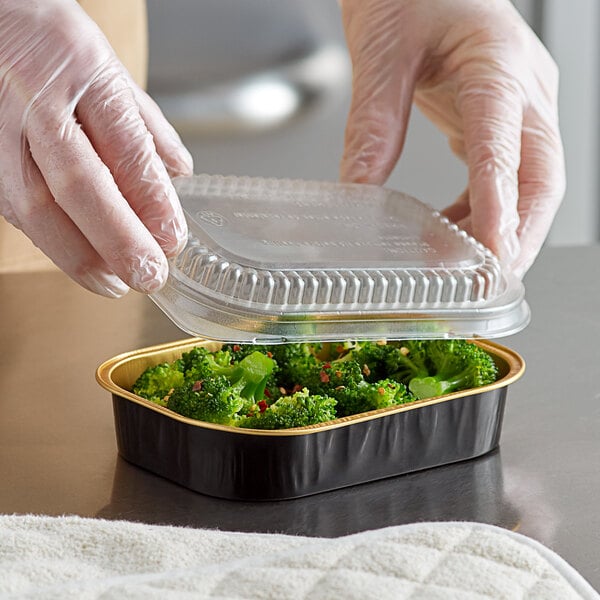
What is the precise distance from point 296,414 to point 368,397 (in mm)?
98

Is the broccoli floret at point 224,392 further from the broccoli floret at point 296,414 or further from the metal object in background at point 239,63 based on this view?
the metal object in background at point 239,63

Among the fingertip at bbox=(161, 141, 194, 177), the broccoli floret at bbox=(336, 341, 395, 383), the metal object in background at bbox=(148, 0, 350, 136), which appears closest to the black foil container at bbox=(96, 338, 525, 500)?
the broccoli floret at bbox=(336, 341, 395, 383)

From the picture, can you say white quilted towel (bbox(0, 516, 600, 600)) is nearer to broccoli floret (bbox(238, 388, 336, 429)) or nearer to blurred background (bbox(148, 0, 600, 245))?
broccoli floret (bbox(238, 388, 336, 429))

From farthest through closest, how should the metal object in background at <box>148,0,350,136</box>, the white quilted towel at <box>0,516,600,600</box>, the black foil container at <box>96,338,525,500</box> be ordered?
the metal object in background at <box>148,0,350,136</box> < the black foil container at <box>96,338,525,500</box> < the white quilted towel at <box>0,516,600,600</box>

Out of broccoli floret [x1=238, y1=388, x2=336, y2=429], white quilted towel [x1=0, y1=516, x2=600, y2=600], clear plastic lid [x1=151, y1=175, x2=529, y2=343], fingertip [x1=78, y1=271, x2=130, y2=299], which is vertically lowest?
white quilted towel [x1=0, y1=516, x2=600, y2=600]

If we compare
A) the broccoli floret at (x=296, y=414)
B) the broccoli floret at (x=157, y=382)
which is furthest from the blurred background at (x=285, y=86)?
the broccoli floret at (x=296, y=414)

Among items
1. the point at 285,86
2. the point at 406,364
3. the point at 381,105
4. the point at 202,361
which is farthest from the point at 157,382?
the point at 285,86

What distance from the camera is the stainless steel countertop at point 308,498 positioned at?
98cm

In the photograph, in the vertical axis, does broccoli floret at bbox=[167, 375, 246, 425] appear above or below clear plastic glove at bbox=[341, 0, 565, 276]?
below

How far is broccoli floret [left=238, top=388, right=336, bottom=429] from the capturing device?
3.21 feet

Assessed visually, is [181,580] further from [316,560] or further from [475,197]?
[475,197]

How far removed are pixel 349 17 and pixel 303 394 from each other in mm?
931

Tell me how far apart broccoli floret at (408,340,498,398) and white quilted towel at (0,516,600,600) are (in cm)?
22

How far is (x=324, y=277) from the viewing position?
3.41 ft
